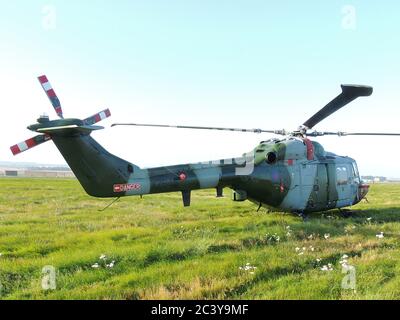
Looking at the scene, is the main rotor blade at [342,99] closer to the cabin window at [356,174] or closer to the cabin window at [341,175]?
the cabin window at [341,175]

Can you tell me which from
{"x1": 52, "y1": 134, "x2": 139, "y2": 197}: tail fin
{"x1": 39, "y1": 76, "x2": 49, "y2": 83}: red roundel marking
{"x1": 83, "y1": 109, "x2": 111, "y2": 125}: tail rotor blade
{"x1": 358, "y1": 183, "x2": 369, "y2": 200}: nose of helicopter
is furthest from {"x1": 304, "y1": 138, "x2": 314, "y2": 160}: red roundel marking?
{"x1": 39, "y1": 76, "x2": 49, "y2": 83}: red roundel marking

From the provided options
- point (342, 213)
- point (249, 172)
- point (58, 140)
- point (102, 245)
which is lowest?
point (342, 213)

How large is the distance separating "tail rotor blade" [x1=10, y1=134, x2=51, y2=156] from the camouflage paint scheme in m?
0.49

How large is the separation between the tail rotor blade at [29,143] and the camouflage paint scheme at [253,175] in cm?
49

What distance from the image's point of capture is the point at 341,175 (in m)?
17.2

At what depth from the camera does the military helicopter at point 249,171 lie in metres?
10.8

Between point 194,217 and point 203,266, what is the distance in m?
8.12

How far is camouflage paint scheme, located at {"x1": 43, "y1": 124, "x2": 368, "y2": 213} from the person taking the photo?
37.4ft

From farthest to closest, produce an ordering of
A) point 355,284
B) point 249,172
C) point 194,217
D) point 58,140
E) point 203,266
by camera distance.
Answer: point 194,217
point 249,172
point 58,140
point 203,266
point 355,284

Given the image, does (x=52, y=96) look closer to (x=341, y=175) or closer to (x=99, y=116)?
(x=99, y=116)
